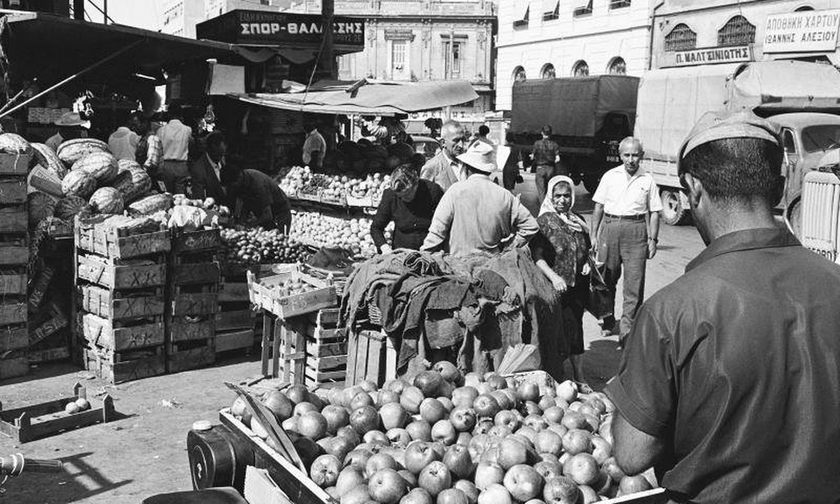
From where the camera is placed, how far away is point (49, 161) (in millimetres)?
9156

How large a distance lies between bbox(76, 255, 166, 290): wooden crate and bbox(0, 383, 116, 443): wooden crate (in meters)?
1.11

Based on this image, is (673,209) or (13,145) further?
(673,209)

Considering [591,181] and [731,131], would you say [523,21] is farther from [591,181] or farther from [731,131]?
[731,131]

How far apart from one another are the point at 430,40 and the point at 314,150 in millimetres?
47041

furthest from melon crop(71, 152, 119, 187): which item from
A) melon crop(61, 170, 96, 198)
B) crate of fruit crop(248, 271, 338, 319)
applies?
crate of fruit crop(248, 271, 338, 319)

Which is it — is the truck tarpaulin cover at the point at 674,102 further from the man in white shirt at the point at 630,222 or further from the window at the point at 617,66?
the window at the point at 617,66

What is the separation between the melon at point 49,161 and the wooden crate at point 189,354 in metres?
2.42

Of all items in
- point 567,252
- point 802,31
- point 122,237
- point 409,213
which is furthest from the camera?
point 802,31

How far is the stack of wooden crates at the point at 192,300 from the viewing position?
7.96m

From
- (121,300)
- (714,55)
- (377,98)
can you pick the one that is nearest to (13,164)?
(121,300)

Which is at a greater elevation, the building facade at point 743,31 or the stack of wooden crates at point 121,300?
the building facade at point 743,31

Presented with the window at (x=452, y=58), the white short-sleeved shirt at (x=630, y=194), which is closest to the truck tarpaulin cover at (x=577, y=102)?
the white short-sleeved shirt at (x=630, y=194)

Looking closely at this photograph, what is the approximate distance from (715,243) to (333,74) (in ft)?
60.5

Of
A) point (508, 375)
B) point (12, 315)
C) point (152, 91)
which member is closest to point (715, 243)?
point (508, 375)
